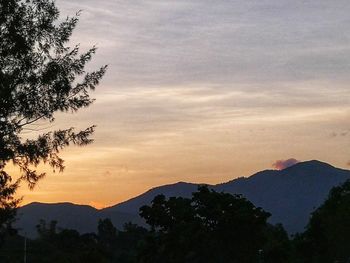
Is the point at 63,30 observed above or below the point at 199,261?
above

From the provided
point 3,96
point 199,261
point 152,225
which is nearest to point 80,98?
point 3,96

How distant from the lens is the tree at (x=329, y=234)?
86.4 m

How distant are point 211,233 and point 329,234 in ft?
47.9

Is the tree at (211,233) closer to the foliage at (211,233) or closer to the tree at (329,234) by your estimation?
the foliage at (211,233)

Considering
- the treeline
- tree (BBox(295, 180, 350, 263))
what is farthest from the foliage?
tree (BBox(295, 180, 350, 263))

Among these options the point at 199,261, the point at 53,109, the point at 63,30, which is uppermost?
the point at 63,30

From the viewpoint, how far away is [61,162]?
3309 cm

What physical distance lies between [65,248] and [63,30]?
117503 millimetres

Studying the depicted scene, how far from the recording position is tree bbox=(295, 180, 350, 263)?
283 ft

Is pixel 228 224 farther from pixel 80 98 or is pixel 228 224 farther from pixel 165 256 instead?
pixel 80 98

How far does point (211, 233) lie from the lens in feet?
269

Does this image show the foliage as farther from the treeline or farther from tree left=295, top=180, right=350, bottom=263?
tree left=295, top=180, right=350, bottom=263

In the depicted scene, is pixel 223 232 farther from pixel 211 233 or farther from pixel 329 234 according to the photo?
pixel 329 234

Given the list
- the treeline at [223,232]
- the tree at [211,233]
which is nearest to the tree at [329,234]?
the treeline at [223,232]
